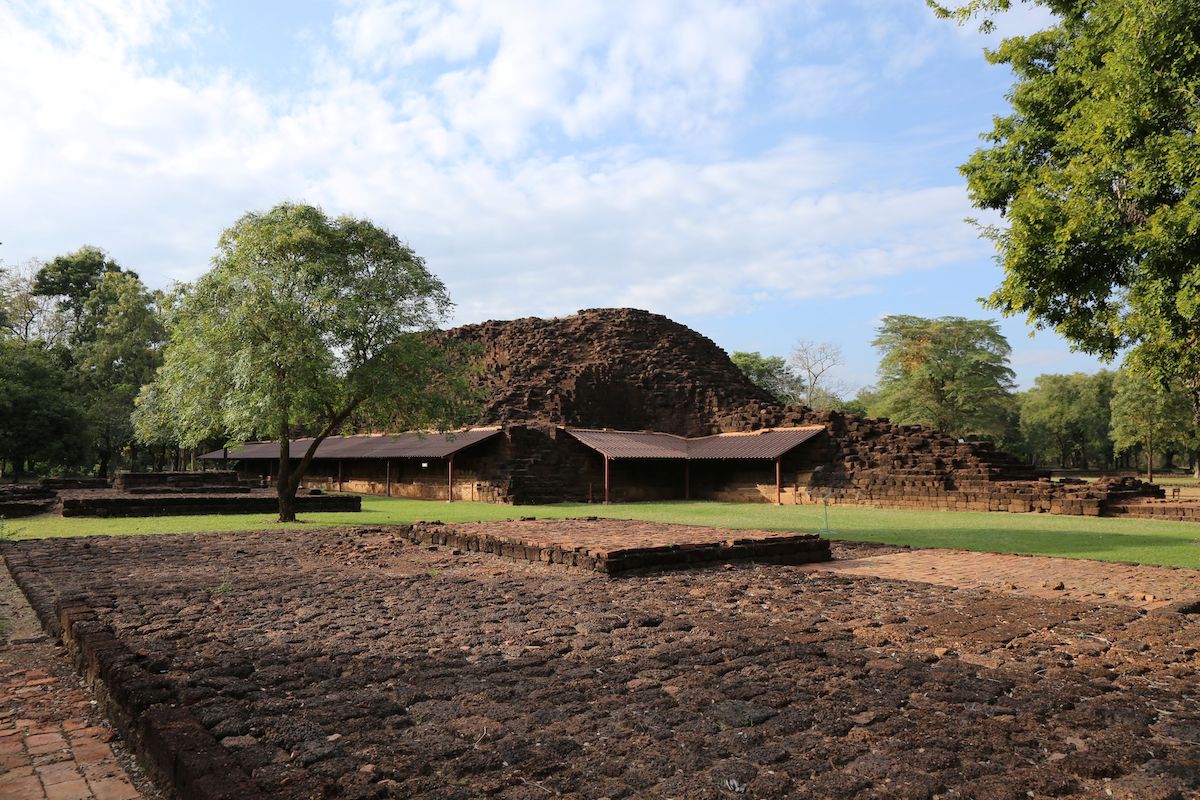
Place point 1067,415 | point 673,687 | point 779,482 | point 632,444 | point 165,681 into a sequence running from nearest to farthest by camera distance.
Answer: point 165,681, point 673,687, point 779,482, point 632,444, point 1067,415

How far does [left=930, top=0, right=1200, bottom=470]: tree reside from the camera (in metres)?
9.81

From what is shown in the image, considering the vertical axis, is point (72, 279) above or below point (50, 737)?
above

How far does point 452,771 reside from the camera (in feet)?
11.4

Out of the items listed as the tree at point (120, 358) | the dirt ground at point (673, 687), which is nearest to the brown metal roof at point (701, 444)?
the dirt ground at point (673, 687)

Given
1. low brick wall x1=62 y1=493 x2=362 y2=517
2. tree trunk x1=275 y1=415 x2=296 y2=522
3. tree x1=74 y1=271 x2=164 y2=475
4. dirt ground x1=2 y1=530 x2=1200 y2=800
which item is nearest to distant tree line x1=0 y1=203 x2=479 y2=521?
tree trunk x1=275 y1=415 x2=296 y2=522

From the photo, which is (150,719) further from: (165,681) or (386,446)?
(386,446)

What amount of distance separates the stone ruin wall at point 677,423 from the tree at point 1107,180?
40.4ft

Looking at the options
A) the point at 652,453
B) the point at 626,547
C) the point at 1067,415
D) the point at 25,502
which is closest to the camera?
the point at 626,547

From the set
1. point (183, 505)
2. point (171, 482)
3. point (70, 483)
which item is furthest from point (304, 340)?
point (70, 483)

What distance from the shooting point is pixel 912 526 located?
59.4 ft

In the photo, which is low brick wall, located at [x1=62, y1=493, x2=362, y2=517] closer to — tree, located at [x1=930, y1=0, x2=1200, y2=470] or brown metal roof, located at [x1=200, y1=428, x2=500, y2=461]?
brown metal roof, located at [x1=200, y1=428, x2=500, y2=461]

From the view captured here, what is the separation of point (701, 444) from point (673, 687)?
2817cm

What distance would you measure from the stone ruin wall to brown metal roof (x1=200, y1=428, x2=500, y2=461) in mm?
1338

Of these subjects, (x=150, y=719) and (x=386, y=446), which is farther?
(x=386, y=446)
